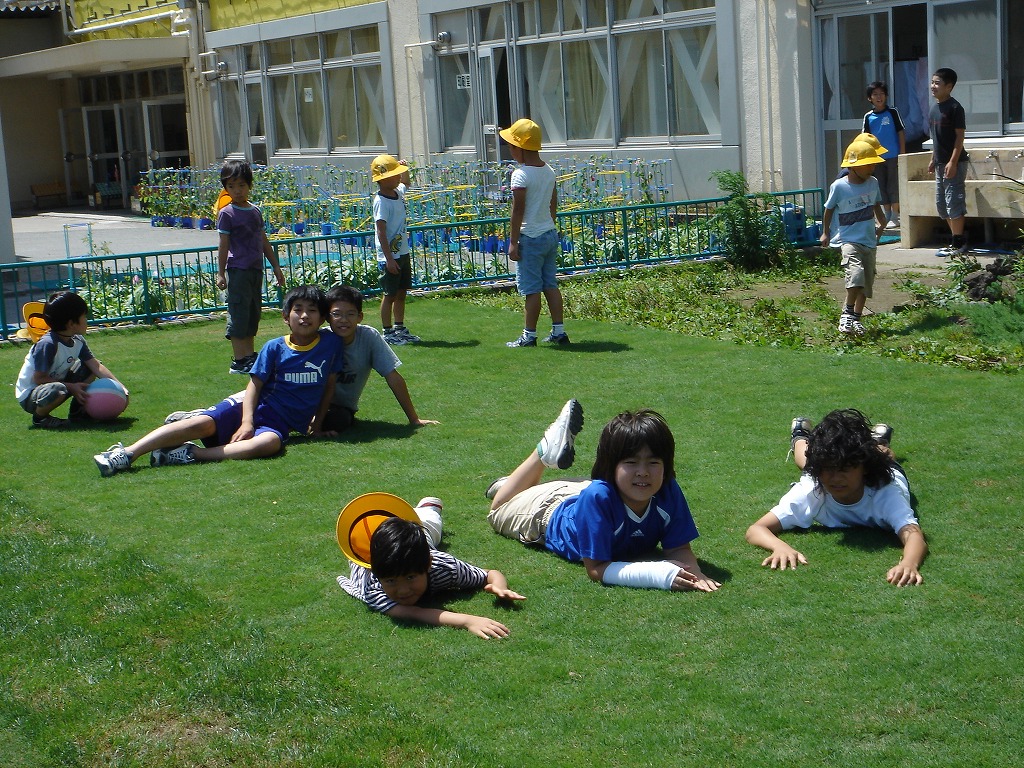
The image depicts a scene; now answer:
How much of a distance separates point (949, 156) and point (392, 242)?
20.8ft

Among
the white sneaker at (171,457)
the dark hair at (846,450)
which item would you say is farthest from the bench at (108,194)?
the dark hair at (846,450)

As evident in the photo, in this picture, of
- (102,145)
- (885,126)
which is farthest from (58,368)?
(102,145)

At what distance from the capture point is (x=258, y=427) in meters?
7.62

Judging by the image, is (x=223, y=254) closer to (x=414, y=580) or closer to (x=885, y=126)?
(x=414, y=580)

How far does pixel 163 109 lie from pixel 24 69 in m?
3.30

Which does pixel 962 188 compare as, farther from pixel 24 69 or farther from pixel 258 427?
pixel 24 69

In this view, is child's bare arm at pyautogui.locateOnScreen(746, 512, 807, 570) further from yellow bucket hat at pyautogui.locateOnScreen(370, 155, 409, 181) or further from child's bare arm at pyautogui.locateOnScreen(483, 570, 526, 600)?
yellow bucket hat at pyautogui.locateOnScreen(370, 155, 409, 181)

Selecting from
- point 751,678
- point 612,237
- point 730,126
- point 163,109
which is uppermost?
point 163,109

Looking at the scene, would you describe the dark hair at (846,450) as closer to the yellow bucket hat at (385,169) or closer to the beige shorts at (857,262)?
the beige shorts at (857,262)

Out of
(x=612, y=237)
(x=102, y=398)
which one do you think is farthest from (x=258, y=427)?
(x=612, y=237)

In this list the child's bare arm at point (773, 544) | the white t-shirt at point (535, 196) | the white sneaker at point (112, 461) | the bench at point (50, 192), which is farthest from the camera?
the bench at point (50, 192)

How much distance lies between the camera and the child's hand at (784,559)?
5246mm

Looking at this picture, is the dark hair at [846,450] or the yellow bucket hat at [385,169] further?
the yellow bucket hat at [385,169]

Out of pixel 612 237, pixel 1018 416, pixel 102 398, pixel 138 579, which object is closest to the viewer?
pixel 138 579
